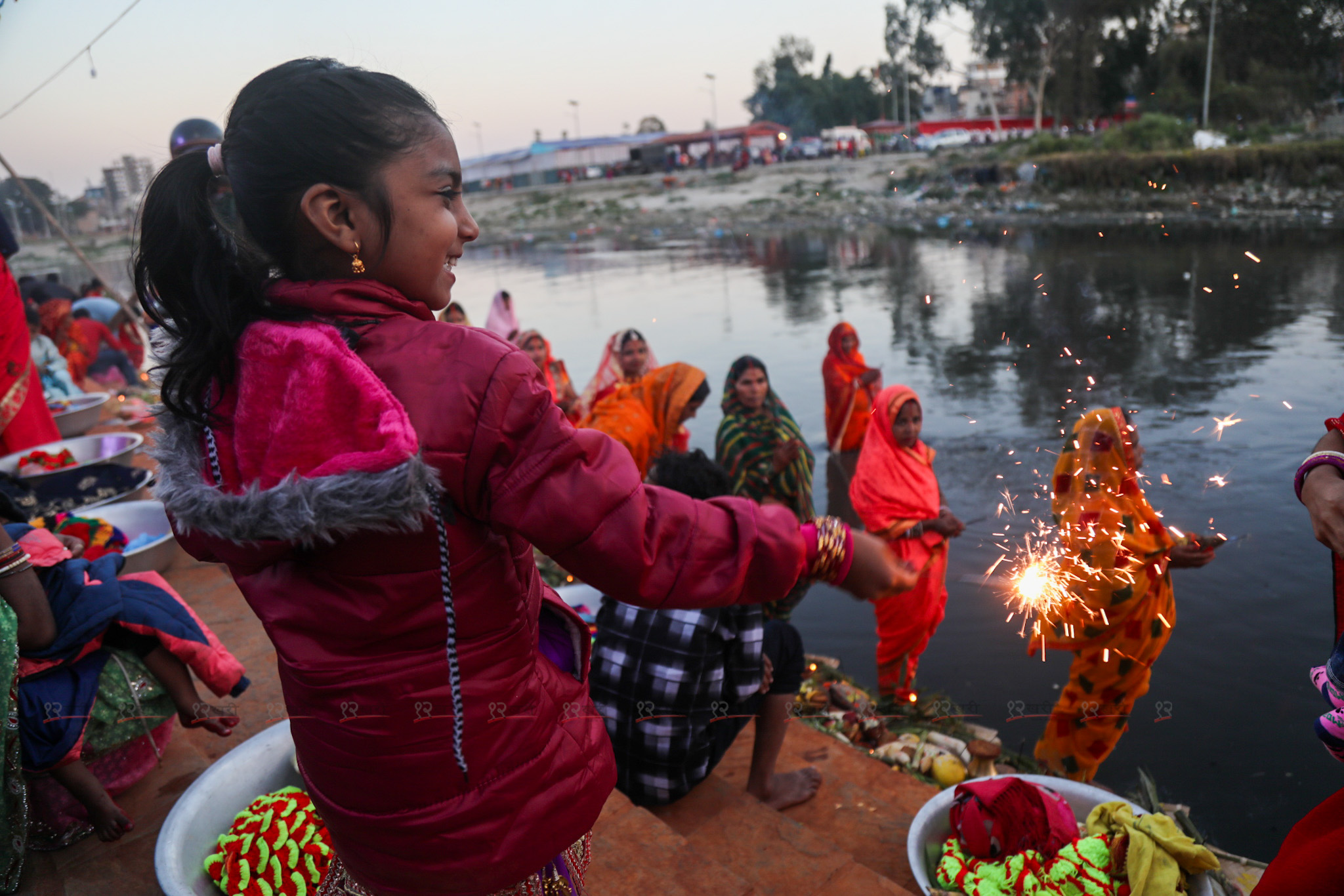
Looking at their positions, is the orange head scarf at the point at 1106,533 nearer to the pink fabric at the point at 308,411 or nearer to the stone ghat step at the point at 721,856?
the stone ghat step at the point at 721,856

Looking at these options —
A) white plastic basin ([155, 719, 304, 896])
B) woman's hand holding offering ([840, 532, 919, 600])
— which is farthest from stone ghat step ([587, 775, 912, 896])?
woman's hand holding offering ([840, 532, 919, 600])

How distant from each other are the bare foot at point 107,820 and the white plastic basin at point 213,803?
9.4 inches

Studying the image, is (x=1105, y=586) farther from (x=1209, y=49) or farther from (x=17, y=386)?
(x=1209, y=49)

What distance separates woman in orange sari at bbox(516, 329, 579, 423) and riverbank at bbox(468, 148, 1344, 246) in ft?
15.4

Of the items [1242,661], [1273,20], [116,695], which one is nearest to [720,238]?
[1273,20]

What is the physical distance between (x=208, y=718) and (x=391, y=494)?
6.15 feet

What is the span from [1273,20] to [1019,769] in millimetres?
20712

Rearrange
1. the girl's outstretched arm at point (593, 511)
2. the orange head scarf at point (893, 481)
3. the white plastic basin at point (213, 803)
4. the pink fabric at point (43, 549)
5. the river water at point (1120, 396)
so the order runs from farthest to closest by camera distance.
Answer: the orange head scarf at point (893, 481) → the river water at point (1120, 396) → the pink fabric at point (43, 549) → the white plastic basin at point (213, 803) → the girl's outstretched arm at point (593, 511)

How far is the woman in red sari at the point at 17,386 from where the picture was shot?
427 cm

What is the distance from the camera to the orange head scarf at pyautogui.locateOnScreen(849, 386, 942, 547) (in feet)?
13.9

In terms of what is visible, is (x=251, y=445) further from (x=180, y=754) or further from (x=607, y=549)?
(x=180, y=754)

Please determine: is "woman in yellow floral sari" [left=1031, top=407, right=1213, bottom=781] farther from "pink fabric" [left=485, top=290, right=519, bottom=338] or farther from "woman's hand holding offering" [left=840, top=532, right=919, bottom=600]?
"pink fabric" [left=485, top=290, right=519, bottom=338]

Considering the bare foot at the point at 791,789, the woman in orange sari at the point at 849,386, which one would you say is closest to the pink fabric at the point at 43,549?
the bare foot at the point at 791,789

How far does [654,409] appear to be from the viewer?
220 inches
